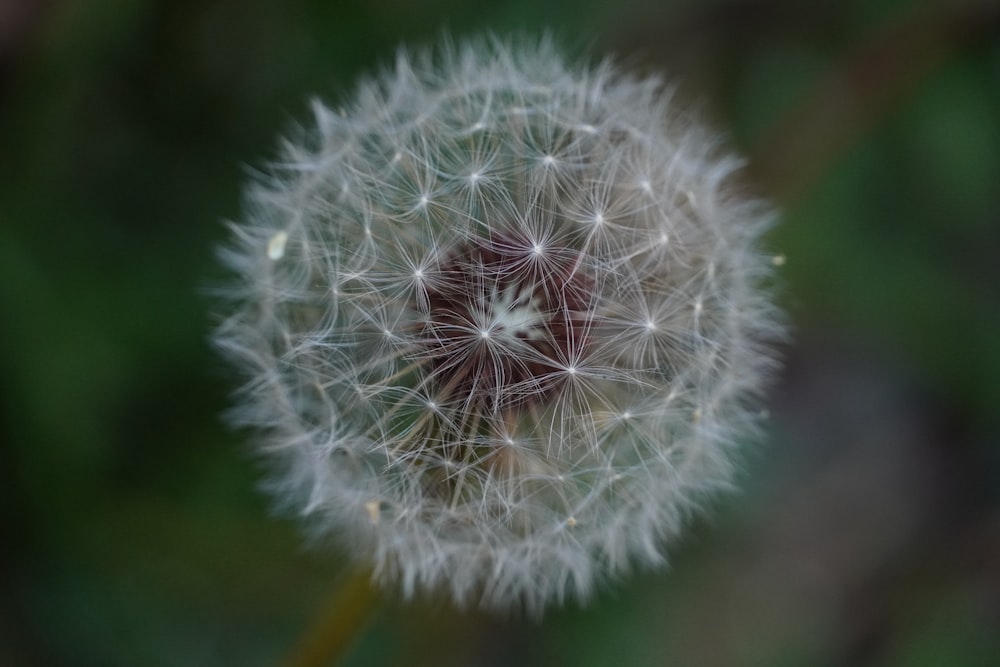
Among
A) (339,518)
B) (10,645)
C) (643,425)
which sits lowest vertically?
(10,645)

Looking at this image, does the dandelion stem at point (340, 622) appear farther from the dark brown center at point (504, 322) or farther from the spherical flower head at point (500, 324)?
the dark brown center at point (504, 322)

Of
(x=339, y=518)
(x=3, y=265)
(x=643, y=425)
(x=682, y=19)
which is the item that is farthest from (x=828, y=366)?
(x=3, y=265)

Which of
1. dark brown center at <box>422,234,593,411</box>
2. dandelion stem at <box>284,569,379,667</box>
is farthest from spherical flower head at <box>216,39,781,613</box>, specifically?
dandelion stem at <box>284,569,379,667</box>

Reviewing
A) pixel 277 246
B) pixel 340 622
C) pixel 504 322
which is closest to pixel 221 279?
pixel 277 246

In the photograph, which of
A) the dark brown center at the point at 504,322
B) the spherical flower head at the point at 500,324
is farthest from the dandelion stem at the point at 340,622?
the dark brown center at the point at 504,322

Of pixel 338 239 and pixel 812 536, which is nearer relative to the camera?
pixel 338 239

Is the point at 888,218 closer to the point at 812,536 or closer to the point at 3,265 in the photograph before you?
the point at 812,536
